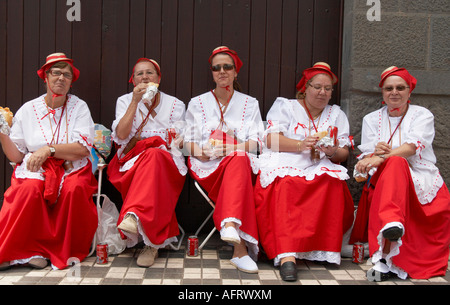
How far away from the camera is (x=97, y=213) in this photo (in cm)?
362

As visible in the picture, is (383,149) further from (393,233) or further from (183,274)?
(183,274)

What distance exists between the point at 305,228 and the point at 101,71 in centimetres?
252

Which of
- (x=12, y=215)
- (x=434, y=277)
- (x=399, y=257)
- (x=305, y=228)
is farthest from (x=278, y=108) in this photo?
(x=12, y=215)

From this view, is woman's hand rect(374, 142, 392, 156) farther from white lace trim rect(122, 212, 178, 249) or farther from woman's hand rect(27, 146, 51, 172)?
woman's hand rect(27, 146, 51, 172)

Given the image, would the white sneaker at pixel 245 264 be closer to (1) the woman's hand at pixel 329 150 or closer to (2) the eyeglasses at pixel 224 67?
(1) the woman's hand at pixel 329 150

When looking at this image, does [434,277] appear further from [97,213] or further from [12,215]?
[12,215]

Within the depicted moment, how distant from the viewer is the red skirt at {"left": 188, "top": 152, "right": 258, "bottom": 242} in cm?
334

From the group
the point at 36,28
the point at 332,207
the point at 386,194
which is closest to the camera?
the point at 386,194

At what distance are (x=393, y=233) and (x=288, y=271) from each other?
2.55 ft

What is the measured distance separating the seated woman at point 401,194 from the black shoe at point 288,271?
1.81ft

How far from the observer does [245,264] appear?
131 inches

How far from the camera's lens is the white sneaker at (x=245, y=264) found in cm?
330

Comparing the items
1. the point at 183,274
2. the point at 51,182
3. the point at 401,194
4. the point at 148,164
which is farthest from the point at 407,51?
the point at 51,182

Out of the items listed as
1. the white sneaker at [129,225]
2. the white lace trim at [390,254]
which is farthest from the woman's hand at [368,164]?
the white sneaker at [129,225]
